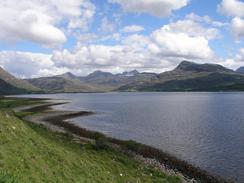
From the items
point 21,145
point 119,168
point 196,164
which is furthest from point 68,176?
point 196,164

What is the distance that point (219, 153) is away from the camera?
63312mm

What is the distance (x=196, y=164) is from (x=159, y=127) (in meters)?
48.7

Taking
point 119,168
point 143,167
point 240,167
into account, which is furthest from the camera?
point 240,167

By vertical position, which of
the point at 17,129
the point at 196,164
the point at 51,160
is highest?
the point at 17,129

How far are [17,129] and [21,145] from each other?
5.21 m

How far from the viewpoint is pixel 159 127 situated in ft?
342

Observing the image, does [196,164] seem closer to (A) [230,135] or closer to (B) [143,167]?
(B) [143,167]

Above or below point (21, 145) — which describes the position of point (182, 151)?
below

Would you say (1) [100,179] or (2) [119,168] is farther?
(2) [119,168]

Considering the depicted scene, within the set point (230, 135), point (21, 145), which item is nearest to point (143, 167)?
point (21, 145)

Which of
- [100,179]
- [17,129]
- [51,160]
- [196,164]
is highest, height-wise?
[17,129]

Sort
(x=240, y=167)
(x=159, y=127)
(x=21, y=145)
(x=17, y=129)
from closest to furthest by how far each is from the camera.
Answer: (x=21, y=145) < (x=17, y=129) < (x=240, y=167) < (x=159, y=127)

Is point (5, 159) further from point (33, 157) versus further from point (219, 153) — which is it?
point (219, 153)

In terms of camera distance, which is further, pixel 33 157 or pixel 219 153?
pixel 219 153
